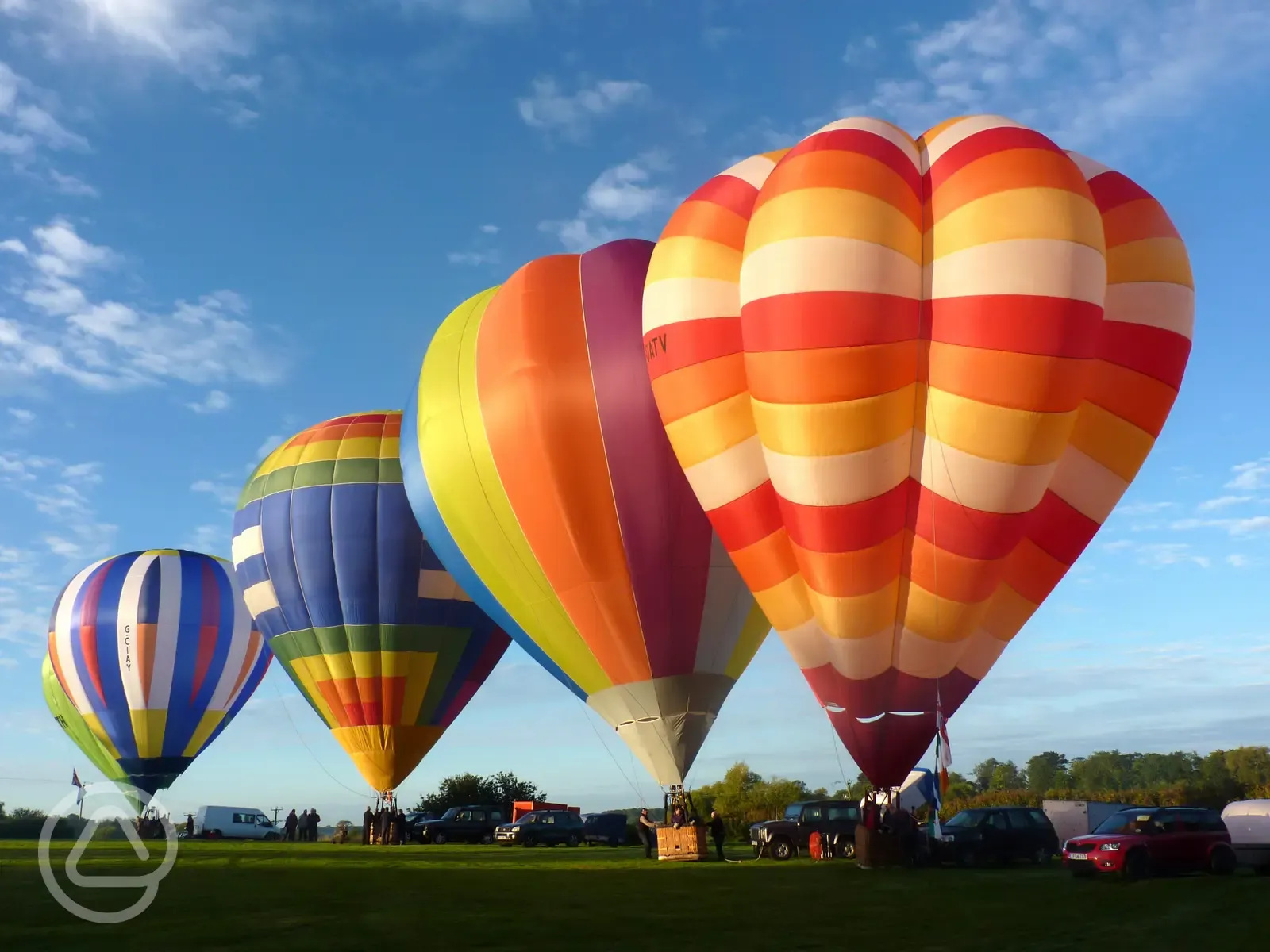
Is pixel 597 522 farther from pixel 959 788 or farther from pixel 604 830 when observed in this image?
pixel 959 788

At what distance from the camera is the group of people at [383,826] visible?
31359 mm

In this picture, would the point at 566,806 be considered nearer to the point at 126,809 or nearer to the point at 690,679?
the point at 690,679

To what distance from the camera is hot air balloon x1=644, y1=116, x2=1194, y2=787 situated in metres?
16.3

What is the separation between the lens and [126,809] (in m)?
13.5

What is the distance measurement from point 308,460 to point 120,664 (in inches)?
530

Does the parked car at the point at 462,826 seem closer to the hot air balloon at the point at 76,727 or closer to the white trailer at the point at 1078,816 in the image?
the hot air balloon at the point at 76,727

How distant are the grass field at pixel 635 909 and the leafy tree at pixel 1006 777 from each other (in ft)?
315

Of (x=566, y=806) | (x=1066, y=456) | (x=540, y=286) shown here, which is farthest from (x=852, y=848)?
(x=566, y=806)

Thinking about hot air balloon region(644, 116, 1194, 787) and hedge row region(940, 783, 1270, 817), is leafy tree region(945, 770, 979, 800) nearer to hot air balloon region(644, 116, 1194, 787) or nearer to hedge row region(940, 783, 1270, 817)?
hedge row region(940, 783, 1270, 817)

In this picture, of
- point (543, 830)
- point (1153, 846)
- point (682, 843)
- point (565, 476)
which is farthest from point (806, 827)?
point (543, 830)

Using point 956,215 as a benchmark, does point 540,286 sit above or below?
above

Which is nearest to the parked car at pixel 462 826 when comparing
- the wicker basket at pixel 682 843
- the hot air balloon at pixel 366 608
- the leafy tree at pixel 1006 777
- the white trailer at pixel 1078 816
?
the hot air balloon at pixel 366 608

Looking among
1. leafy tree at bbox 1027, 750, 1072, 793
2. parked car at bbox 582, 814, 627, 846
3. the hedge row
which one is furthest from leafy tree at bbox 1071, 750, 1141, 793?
parked car at bbox 582, 814, 627, 846

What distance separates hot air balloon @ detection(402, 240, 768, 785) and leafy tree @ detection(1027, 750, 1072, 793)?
105140 millimetres
